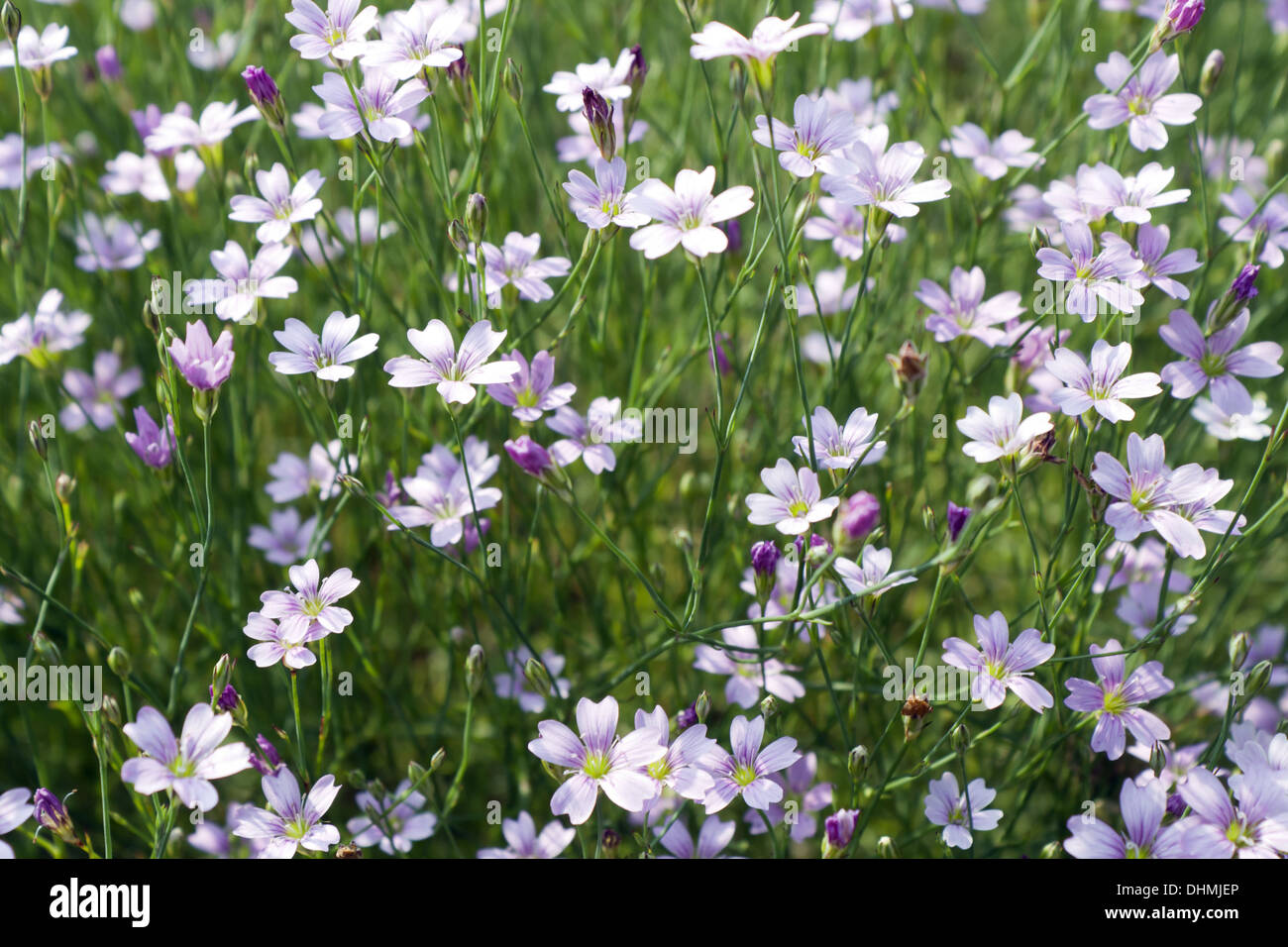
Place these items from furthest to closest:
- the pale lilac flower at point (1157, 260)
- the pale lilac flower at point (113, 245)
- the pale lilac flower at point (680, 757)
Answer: the pale lilac flower at point (113, 245)
the pale lilac flower at point (1157, 260)
the pale lilac flower at point (680, 757)

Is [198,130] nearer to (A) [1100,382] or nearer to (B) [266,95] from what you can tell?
(B) [266,95]

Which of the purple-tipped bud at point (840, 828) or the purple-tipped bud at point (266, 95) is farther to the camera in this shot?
the purple-tipped bud at point (266, 95)

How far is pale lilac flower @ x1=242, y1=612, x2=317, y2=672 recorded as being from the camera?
146cm

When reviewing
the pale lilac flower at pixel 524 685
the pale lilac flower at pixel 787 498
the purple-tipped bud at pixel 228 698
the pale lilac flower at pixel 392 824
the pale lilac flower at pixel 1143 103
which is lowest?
the pale lilac flower at pixel 392 824

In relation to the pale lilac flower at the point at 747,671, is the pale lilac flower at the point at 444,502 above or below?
above

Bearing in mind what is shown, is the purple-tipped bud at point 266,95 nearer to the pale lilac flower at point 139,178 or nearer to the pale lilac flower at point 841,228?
the pale lilac flower at point 139,178

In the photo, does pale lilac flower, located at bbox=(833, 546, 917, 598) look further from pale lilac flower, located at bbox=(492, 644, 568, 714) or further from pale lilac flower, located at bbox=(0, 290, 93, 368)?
pale lilac flower, located at bbox=(0, 290, 93, 368)

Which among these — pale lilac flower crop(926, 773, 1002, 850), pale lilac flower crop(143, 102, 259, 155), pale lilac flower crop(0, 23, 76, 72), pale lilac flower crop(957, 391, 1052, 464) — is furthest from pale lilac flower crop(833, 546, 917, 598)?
pale lilac flower crop(0, 23, 76, 72)

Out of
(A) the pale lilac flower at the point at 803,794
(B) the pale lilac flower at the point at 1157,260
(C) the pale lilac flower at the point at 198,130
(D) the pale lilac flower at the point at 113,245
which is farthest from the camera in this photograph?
(D) the pale lilac flower at the point at 113,245

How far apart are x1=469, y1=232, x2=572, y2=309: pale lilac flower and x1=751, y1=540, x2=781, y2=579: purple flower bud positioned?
57cm

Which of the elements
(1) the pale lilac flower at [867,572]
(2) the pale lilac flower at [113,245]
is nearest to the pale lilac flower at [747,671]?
(1) the pale lilac flower at [867,572]

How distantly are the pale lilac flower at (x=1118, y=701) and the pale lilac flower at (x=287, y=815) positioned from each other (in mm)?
1133

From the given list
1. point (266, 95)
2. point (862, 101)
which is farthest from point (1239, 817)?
point (266, 95)

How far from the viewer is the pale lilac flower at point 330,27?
5.21ft
